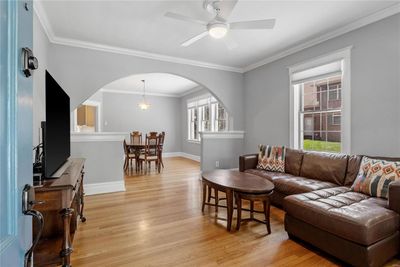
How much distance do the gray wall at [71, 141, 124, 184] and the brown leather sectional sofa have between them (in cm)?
302

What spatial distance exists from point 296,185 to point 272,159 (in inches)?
37.7

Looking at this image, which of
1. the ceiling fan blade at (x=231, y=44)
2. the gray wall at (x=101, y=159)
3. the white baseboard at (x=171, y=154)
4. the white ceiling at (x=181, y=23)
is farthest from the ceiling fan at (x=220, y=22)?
the white baseboard at (x=171, y=154)

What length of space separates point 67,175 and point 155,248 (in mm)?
1102

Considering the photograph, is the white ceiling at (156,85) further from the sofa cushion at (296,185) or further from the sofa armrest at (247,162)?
the sofa cushion at (296,185)

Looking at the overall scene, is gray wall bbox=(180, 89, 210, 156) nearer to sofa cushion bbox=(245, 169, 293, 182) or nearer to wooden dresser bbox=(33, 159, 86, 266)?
sofa cushion bbox=(245, 169, 293, 182)

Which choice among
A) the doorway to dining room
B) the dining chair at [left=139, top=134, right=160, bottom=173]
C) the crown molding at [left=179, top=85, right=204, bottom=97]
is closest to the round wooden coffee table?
the dining chair at [left=139, top=134, right=160, bottom=173]

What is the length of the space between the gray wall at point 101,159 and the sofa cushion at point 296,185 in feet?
9.35

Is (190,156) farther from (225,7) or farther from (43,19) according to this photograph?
(225,7)

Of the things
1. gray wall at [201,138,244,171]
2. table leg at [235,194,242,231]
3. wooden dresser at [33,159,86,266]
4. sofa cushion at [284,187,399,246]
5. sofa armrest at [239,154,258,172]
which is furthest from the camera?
gray wall at [201,138,244,171]

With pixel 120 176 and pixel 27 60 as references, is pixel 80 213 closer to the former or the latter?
pixel 120 176

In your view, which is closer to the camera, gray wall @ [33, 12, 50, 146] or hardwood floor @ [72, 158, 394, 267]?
hardwood floor @ [72, 158, 394, 267]

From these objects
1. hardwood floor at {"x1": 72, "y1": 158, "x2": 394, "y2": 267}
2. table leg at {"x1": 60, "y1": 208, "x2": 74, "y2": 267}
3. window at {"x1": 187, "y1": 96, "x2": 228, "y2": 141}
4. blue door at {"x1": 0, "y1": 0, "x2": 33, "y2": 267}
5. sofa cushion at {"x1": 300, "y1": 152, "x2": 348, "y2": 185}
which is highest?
window at {"x1": 187, "y1": 96, "x2": 228, "y2": 141}

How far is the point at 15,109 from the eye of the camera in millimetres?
608

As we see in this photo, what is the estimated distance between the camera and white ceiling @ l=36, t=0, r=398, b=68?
8.64 ft
